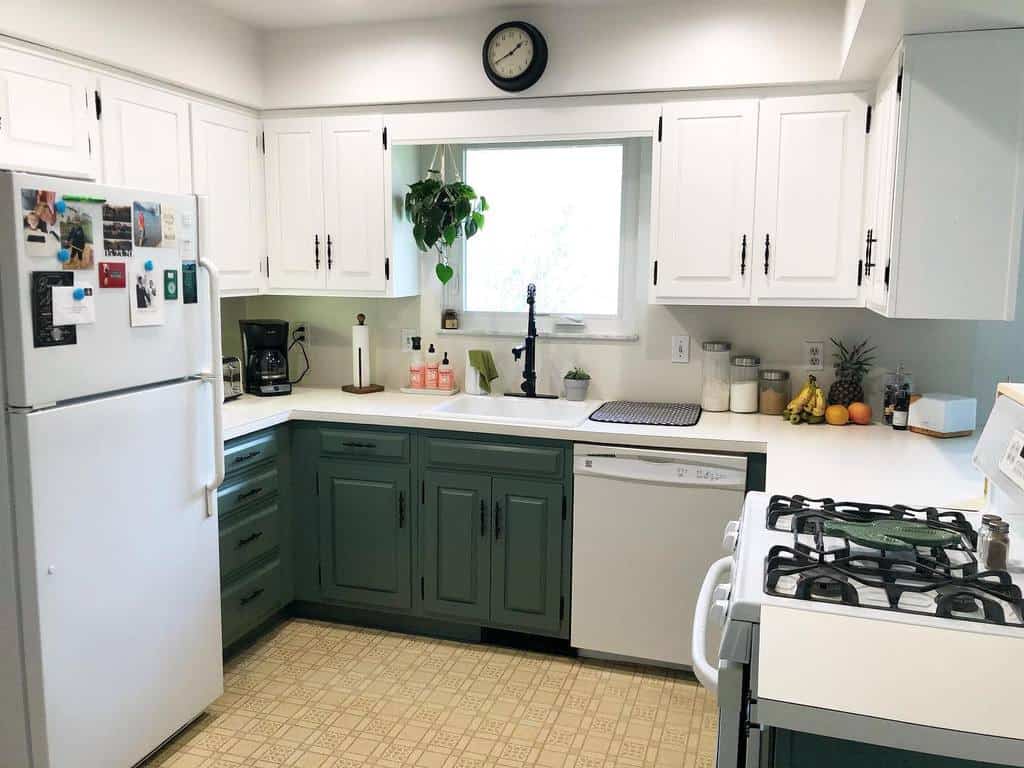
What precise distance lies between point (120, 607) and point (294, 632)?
1215 millimetres

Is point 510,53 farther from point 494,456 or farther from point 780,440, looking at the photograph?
point 780,440

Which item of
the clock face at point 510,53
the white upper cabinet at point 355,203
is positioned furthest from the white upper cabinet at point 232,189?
the clock face at point 510,53

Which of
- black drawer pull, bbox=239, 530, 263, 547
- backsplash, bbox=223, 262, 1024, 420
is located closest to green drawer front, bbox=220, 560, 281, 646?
black drawer pull, bbox=239, 530, 263, 547

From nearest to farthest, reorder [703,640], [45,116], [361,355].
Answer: [703,640] < [45,116] < [361,355]

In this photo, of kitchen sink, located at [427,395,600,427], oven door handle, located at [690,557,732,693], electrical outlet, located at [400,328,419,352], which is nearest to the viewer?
oven door handle, located at [690,557,732,693]

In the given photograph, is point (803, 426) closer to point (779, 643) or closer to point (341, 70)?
point (779, 643)

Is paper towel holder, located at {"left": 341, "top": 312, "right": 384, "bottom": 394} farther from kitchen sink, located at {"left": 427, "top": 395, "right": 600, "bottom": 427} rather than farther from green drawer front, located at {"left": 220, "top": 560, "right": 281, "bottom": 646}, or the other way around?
green drawer front, located at {"left": 220, "top": 560, "right": 281, "bottom": 646}

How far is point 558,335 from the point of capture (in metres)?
3.67

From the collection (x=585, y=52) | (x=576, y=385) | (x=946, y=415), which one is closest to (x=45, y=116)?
(x=585, y=52)

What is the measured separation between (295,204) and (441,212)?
0.65 meters

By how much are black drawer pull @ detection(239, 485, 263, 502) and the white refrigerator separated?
0.40m

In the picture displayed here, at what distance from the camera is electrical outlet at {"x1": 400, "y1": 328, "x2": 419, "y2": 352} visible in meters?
3.90

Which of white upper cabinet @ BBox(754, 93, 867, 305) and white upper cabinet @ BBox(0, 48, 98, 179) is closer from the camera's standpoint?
white upper cabinet @ BBox(0, 48, 98, 179)

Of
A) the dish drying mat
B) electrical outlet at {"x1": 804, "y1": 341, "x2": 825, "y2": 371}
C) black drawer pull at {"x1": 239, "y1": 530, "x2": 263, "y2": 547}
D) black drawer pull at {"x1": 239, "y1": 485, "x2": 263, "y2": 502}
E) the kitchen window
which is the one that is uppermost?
the kitchen window
